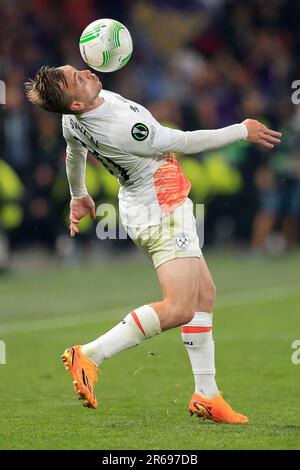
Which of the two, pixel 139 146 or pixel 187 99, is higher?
pixel 139 146

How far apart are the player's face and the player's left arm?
0.45 metres

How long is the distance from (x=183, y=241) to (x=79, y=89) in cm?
107

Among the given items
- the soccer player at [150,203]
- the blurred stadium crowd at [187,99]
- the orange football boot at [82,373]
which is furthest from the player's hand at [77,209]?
the blurred stadium crowd at [187,99]

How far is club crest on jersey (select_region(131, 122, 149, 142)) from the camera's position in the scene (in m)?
6.62

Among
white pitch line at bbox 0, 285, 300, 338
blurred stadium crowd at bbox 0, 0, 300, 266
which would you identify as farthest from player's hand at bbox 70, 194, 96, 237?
blurred stadium crowd at bbox 0, 0, 300, 266

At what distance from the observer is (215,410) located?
6.96 metres

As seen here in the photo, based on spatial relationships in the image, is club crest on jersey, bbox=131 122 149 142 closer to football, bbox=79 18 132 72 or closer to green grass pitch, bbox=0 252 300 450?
football, bbox=79 18 132 72

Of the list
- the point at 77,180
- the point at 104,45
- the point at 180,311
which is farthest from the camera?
the point at 77,180

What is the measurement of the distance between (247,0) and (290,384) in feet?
46.5

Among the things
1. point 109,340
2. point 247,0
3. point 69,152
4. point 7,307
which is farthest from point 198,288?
point 247,0

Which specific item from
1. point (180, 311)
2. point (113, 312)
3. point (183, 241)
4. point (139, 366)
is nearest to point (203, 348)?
point (180, 311)

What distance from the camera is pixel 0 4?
59.7ft

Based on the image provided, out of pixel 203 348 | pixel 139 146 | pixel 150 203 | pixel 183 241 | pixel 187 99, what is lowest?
pixel 203 348

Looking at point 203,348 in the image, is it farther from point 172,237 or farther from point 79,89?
point 79,89
